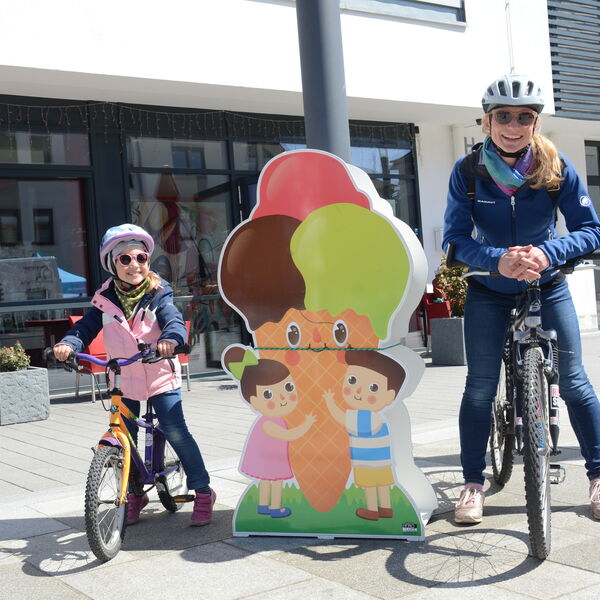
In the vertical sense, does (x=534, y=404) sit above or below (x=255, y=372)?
below

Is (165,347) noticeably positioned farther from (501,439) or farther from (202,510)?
(501,439)

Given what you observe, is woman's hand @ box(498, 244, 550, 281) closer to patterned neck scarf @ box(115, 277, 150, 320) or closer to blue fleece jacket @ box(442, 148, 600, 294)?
blue fleece jacket @ box(442, 148, 600, 294)

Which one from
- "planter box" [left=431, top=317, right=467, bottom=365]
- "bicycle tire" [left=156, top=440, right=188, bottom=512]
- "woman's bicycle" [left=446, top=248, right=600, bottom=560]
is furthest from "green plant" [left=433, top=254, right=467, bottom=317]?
"bicycle tire" [left=156, top=440, right=188, bottom=512]

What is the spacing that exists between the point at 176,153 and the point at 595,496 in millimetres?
8808

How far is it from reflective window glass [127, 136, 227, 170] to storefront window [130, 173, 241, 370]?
0.53ft

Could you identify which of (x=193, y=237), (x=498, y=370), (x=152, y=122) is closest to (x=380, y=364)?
(x=498, y=370)

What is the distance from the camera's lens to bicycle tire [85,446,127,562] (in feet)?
12.4

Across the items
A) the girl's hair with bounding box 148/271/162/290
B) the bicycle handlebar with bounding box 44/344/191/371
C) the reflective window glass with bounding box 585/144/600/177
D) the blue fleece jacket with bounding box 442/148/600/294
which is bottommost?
the bicycle handlebar with bounding box 44/344/191/371

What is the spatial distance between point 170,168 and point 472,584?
9254mm

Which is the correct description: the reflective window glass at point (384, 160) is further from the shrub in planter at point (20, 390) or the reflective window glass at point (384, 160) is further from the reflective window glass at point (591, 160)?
the shrub in planter at point (20, 390)

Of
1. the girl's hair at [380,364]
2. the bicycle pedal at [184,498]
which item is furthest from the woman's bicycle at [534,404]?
the bicycle pedal at [184,498]

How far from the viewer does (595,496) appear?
4117mm

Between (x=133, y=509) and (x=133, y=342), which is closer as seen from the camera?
(x=133, y=342)

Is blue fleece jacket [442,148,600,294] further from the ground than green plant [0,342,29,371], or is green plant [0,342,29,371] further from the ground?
blue fleece jacket [442,148,600,294]
